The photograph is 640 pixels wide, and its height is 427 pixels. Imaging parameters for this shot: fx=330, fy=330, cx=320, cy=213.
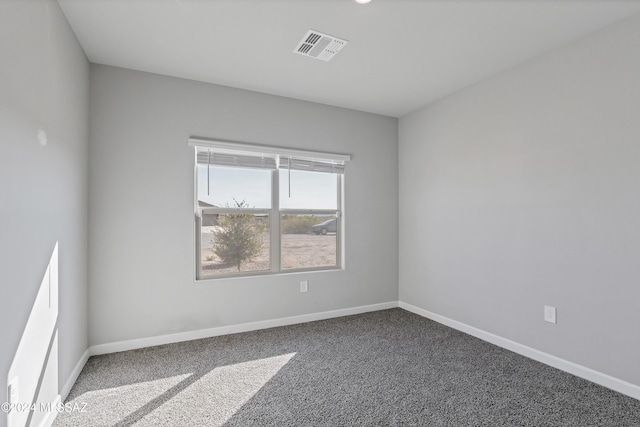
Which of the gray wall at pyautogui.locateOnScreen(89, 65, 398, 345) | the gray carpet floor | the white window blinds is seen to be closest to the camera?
the gray carpet floor

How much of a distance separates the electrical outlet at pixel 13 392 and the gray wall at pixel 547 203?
337cm

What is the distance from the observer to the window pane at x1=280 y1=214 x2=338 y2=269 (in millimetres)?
3723

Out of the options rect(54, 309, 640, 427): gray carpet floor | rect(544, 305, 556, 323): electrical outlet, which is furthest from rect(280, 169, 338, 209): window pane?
rect(544, 305, 556, 323): electrical outlet

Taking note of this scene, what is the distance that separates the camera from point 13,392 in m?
1.42

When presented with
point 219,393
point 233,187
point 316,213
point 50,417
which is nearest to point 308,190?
point 316,213

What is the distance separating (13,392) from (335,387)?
5.67 ft

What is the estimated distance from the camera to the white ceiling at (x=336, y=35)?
6.93 ft

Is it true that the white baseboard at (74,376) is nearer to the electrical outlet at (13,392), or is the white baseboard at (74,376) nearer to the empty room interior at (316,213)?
the empty room interior at (316,213)

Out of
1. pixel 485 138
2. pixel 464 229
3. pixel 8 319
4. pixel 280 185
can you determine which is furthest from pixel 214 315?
pixel 485 138

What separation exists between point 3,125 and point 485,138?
11.3 ft

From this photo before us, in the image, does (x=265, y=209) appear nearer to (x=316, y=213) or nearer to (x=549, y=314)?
(x=316, y=213)

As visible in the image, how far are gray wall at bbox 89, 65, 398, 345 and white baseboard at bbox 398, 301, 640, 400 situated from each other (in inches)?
53.6

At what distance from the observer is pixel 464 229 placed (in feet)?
11.2

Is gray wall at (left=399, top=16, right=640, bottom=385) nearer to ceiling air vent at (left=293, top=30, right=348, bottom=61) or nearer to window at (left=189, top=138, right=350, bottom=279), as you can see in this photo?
window at (left=189, top=138, right=350, bottom=279)
